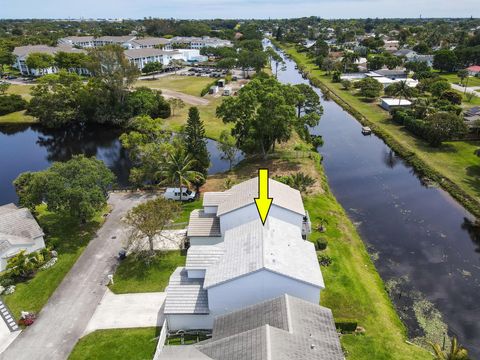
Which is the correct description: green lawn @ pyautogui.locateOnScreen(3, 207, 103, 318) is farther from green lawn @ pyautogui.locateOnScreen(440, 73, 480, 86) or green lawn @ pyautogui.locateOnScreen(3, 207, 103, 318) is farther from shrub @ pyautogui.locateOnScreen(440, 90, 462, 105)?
green lawn @ pyautogui.locateOnScreen(440, 73, 480, 86)

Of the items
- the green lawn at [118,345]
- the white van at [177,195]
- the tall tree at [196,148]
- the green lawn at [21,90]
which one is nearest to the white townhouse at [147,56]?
the green lawn at [21,90]

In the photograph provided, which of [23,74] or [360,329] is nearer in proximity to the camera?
[360,329]

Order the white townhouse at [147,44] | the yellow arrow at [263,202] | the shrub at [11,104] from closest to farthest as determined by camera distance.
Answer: the yellow arrow at [263,202]
the shrub at [11,104]
the white townhouse at [147,44]

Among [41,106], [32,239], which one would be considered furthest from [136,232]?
[41,106]

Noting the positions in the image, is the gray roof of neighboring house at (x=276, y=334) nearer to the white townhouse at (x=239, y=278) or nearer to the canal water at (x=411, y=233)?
the white townhouse at (x=239, y=278)

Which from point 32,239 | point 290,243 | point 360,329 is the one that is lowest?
point 360,329

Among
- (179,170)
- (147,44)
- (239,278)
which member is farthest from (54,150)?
(147,44)

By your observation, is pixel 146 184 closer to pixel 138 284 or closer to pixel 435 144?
pixel 138 284
